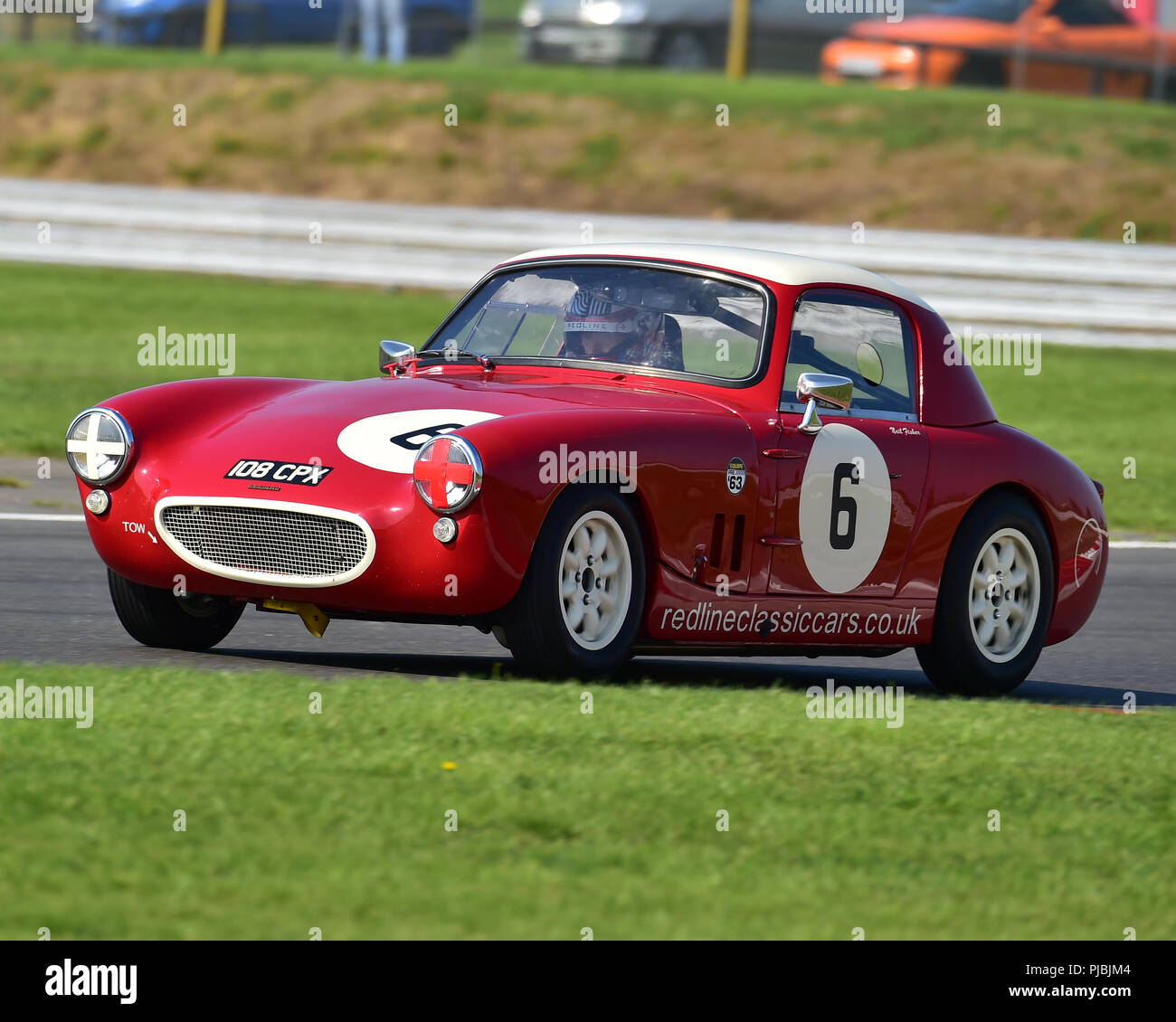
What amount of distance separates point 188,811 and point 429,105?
23.1 m

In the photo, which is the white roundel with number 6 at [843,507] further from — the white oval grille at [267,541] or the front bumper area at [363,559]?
the white oval grille at [267,541]

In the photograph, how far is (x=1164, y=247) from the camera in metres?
18.8

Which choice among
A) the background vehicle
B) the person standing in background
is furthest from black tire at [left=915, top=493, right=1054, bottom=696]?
the background vehicle

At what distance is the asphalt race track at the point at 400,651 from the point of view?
23.8 ft

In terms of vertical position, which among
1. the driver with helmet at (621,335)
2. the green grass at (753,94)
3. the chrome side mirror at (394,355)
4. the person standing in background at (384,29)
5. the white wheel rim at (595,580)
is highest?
the person standing in background at (384,29)

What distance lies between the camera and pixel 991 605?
802 cm

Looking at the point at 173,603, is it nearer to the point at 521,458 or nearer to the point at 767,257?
the point at 521,458

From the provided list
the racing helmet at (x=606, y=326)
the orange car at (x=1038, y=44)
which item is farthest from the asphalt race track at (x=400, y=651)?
the orange car at (x=1038, y=44)

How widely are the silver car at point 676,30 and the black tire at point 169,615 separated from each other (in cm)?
1794

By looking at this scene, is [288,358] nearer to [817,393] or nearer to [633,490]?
[817,393]

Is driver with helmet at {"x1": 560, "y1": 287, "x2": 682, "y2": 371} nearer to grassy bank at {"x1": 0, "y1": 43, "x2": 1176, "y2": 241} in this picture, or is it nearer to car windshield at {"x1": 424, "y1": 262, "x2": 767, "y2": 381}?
car windshield at {"x1": 424, "y1": 262, "x2": 767, "y2": 381}

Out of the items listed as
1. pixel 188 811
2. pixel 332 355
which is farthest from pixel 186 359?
pixel 188 811

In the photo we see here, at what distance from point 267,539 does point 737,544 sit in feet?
4.98

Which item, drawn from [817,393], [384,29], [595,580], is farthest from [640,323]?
[384,29]
